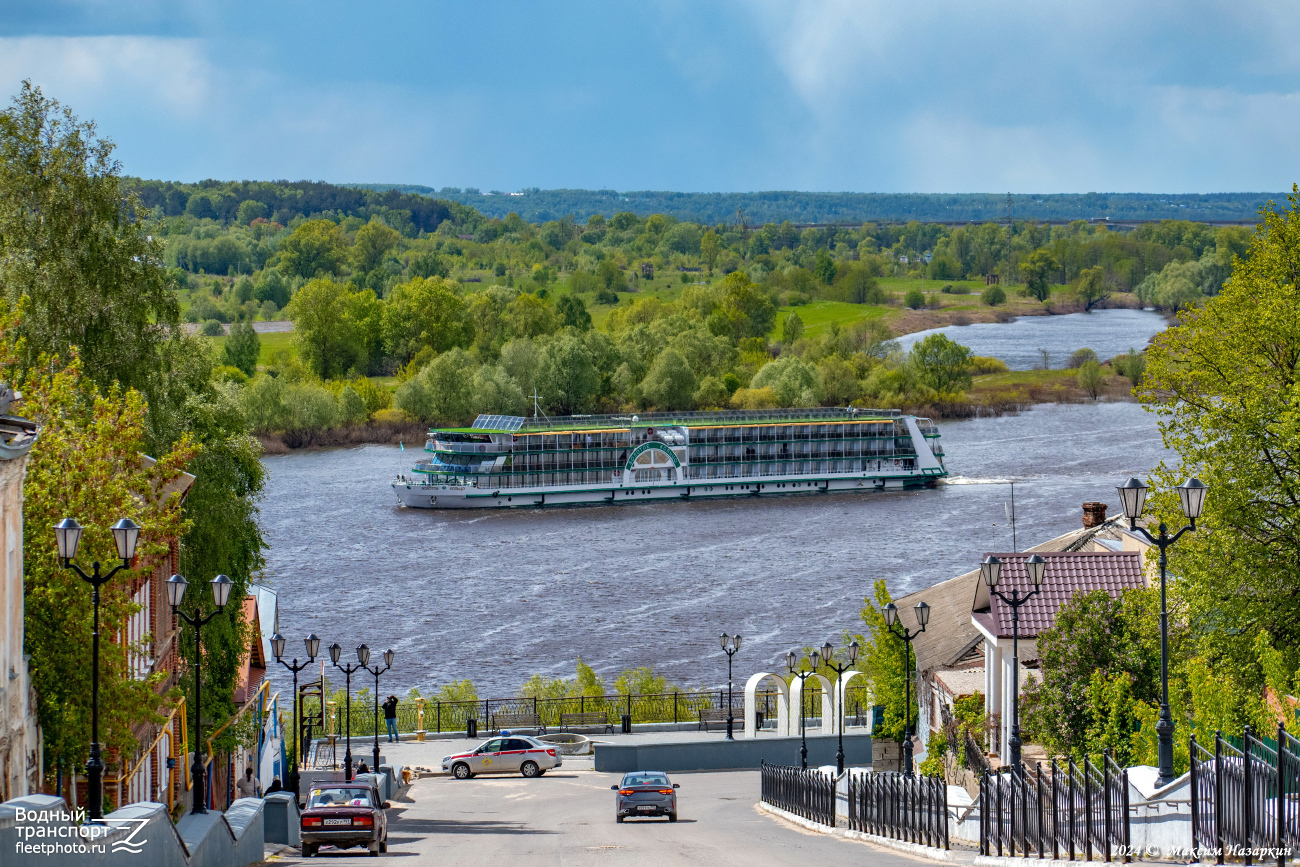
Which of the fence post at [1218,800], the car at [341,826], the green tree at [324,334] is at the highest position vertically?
the green tree at [324,334]

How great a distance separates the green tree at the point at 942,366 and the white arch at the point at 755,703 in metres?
92.0

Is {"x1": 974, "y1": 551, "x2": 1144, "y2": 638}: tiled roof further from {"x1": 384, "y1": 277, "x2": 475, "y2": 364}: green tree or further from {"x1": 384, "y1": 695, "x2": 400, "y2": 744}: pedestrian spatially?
{"x1": 384, "y1": 277, "x2": 475, "y2": 364}: green tree

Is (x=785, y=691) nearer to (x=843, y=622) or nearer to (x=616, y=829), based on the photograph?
(x=616, y=829)

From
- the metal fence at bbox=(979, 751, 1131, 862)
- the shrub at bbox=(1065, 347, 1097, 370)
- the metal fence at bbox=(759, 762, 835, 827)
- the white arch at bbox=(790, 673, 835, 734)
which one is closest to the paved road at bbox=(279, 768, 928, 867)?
the metal fence at bbox=(759, 762, 835, 827)

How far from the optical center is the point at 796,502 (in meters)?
85.9

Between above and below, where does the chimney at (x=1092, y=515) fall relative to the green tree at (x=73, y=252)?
below

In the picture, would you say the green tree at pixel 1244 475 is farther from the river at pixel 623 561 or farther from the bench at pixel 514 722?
the river at pixel 623 561

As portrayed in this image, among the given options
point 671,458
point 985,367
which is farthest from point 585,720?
point 985,367

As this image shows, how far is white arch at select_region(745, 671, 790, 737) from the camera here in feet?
102

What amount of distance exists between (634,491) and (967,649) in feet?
195

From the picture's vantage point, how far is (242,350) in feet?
398

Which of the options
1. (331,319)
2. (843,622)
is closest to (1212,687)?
(843,622)

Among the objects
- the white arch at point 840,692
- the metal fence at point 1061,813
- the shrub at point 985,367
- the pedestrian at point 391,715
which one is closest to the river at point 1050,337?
the shrub at point 985,367

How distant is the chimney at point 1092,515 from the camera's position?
1396 inches
